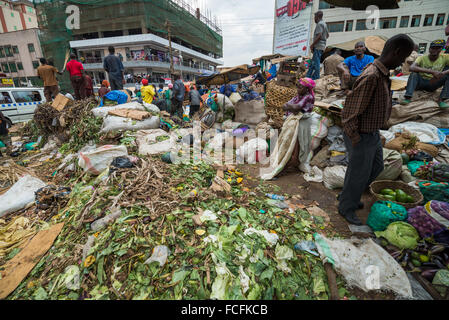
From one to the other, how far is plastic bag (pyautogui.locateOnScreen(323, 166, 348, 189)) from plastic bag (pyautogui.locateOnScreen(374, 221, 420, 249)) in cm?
108

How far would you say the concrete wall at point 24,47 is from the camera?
27828mm

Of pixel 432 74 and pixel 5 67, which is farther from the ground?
pixel 5 67

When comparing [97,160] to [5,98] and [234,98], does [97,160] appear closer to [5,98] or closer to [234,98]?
[234,98]

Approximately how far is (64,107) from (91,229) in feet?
18.1

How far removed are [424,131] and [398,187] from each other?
175cm

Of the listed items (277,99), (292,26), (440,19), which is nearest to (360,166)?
(277,99)

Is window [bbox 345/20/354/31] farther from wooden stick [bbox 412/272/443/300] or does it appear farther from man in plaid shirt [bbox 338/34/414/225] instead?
wooden stick [bbox 412/272/443/300]

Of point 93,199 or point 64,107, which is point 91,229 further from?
point 64,107

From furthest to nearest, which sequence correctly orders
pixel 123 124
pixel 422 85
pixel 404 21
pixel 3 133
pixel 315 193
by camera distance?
pixel 404 21
pixel 3 133
pixel 123 124
pixel 422 85
pixel 315 193

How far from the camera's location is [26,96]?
332 inches

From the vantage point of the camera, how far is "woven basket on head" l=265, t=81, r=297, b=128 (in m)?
5.02

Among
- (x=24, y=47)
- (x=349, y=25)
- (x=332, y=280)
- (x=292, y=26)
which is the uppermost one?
(x=24, y=47)
